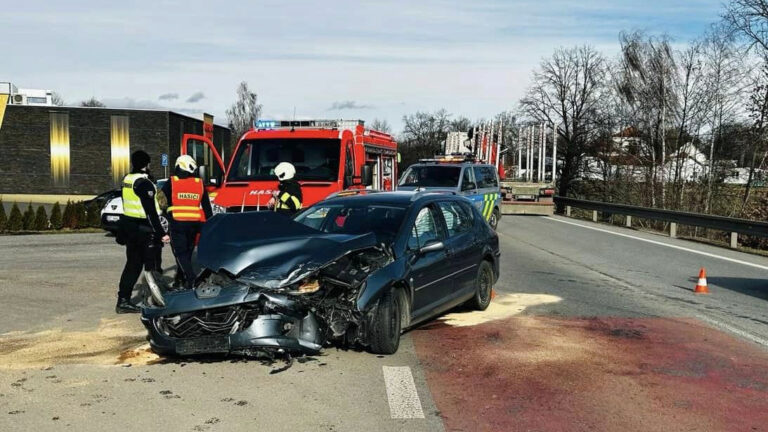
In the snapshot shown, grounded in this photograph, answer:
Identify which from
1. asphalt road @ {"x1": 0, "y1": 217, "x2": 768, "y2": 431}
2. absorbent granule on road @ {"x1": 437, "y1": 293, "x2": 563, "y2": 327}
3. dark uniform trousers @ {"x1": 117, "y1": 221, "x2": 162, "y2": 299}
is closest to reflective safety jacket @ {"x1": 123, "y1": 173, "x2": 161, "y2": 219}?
dark uniform trousers @ {"x1": 117, "y1": 221, "x2": 162, "y2": 299}

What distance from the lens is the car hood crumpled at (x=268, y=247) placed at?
20.8ft

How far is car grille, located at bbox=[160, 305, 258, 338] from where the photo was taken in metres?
6.22

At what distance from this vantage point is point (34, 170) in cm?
4538

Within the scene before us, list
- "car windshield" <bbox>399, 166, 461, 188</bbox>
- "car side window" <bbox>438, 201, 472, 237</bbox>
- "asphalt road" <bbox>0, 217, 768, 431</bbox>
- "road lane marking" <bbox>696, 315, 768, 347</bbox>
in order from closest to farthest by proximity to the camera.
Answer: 1. "asphalt road" <bbox>0, 217, 768, 431</bbox>
2. "road lane marking" <bbox>696, 315, 768, 347</bbox>
3. "car side window" <bbox>438, 201, 472, 237</bbox>
4. "car windshield" <bbox>399, 166, 461, 188</bbox>

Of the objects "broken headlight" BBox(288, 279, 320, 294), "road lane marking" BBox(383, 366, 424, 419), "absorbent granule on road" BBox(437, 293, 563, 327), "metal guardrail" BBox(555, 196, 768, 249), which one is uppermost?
"broken headlight" BBox(288, 279, 320, 294)

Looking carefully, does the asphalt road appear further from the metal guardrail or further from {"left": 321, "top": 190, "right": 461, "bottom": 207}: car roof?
the metal guardrail

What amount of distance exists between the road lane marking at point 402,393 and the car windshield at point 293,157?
731 cm

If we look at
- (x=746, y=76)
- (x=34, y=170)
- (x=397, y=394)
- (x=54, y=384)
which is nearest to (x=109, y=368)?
(x=54, y=384)

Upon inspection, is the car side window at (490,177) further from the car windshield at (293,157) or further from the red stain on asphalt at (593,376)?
the red stain on asphalt at (593,376)

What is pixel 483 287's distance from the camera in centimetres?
927

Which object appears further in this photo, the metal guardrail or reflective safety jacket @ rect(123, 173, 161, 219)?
the metal guardrail

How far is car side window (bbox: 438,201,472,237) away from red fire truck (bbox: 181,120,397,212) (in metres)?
4.06

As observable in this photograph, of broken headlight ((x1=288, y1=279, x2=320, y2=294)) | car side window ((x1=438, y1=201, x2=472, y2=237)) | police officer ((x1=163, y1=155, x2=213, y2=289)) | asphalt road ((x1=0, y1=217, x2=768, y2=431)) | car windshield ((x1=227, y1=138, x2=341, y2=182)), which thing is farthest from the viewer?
car windshield ((x1=227, y1=138, x2=341, y2=182))

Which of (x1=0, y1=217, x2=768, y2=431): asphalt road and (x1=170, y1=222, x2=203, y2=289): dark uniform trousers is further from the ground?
(x1=170, y1=222, x2=203, y2=289): dark uniform trousers
